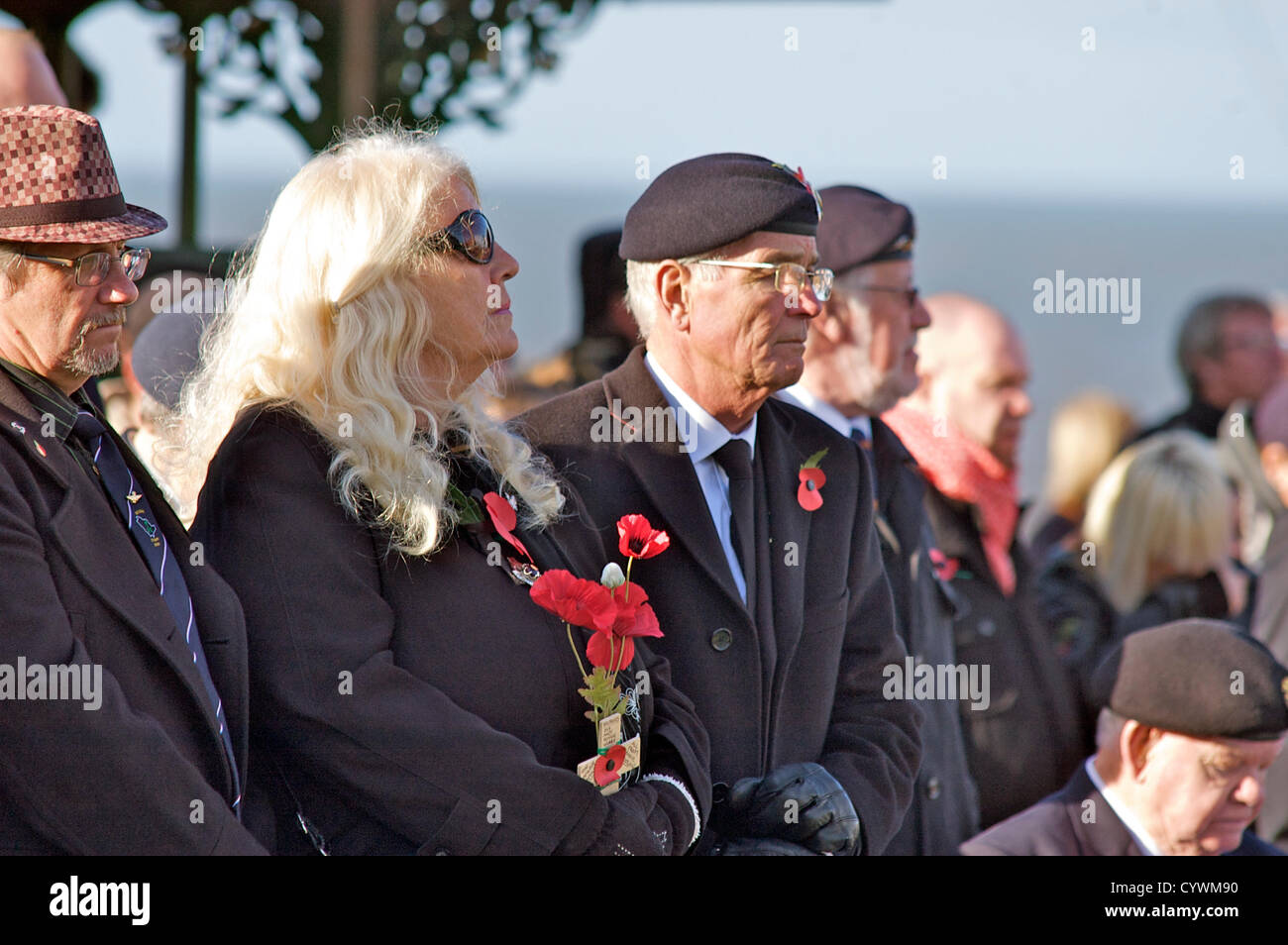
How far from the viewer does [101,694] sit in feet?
6.91

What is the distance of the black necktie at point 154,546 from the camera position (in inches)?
89.8

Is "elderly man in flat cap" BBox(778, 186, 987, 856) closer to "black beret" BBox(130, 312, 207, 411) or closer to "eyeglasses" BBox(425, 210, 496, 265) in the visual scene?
"eyeglasses" BBox(425, 210, 496, 265)

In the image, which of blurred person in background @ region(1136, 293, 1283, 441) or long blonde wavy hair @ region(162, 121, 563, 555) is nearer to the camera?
long blonde wavy hair @ region(162, 121, 563, 555)

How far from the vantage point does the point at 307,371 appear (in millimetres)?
2498

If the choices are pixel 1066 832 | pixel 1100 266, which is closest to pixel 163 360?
pixel 1066 832

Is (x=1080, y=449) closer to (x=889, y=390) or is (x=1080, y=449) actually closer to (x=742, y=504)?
(x=889, y=390)

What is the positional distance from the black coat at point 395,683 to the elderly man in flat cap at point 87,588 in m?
0.08

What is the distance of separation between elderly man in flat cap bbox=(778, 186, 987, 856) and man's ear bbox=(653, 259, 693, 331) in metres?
0.60

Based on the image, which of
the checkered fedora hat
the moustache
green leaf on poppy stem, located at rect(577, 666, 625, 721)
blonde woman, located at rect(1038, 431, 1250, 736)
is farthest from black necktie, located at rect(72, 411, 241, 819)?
blonde woman, located at rect(1038, 431, 1250, 736)

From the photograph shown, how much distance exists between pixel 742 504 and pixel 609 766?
1.99ft

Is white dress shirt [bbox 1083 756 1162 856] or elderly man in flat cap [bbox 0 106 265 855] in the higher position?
elderly man in flat cap [bbox 0 106 265 855]

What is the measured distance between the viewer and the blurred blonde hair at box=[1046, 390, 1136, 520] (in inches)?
235

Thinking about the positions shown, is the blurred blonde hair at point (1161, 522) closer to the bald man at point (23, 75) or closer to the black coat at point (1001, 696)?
the black coat at point (1001, 696)

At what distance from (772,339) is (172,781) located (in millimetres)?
1296
